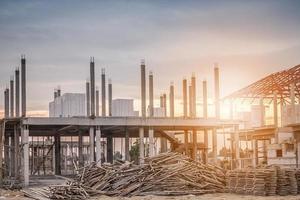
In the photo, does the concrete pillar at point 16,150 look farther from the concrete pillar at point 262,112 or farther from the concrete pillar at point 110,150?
the concrete pillar at point 262,112

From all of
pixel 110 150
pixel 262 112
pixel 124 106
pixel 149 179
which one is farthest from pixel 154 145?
pixel 124 106

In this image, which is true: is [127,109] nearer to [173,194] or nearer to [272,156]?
[272,156]

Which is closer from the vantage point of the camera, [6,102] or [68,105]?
[6,102]

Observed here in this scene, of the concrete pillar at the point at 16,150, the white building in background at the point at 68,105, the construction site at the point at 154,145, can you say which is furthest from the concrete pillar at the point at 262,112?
the concrete pillar at the point at 16,150

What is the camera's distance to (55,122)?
39.6m

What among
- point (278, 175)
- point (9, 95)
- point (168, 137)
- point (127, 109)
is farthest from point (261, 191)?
point (127, 109)

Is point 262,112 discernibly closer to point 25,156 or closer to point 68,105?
point 68,105

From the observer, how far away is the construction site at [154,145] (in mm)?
28859

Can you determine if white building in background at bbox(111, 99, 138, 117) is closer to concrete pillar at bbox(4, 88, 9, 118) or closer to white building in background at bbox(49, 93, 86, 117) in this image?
white building in background at bbox(49, 93, 86, 117)

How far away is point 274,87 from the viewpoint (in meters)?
47.8

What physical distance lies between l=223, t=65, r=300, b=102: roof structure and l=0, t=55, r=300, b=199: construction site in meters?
0.08

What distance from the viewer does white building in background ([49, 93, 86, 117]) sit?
2260 inches

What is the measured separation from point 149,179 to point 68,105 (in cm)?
3110

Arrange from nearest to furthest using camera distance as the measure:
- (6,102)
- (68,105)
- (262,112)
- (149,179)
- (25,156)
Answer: (149,179)
(25,156)
(262,112)
(6,102)
(68,105)
